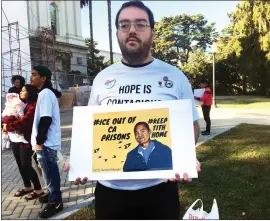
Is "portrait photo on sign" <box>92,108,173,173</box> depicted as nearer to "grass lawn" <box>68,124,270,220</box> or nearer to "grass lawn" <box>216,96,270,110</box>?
"grass lawn" <box>68,124,270,220</box>

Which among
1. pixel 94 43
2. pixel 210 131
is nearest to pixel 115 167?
pixel 94 43

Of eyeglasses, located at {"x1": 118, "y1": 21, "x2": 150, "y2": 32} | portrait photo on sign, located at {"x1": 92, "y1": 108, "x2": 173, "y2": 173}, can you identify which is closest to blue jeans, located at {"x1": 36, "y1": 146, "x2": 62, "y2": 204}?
portrait photo on sign, located at {"x1": 92, "y1": 108, "x2": 173, "y2": 173}

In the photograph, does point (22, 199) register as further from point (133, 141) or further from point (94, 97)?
point (133, 141)

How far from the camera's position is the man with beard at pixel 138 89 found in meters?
1.76

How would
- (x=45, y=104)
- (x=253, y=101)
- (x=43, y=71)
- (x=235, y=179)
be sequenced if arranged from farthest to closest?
(x=253, y=101) → (x=235, y=179) → (x=43, y=71) → (x=45, y=104)

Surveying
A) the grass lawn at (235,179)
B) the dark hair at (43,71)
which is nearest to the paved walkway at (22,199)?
the grass lawn at (235,179)

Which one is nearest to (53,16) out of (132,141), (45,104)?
(45,104)

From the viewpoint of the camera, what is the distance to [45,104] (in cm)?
332

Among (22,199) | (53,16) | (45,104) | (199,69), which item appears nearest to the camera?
(45,104)

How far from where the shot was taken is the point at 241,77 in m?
4.97

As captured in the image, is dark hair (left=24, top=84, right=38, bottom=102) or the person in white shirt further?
dark hair (left=24, top=84, right=38, bottom=102)

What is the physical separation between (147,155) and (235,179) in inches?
117

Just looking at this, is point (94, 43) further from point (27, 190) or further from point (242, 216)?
point (242, 216)

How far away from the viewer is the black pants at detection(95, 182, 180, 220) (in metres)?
1.76
